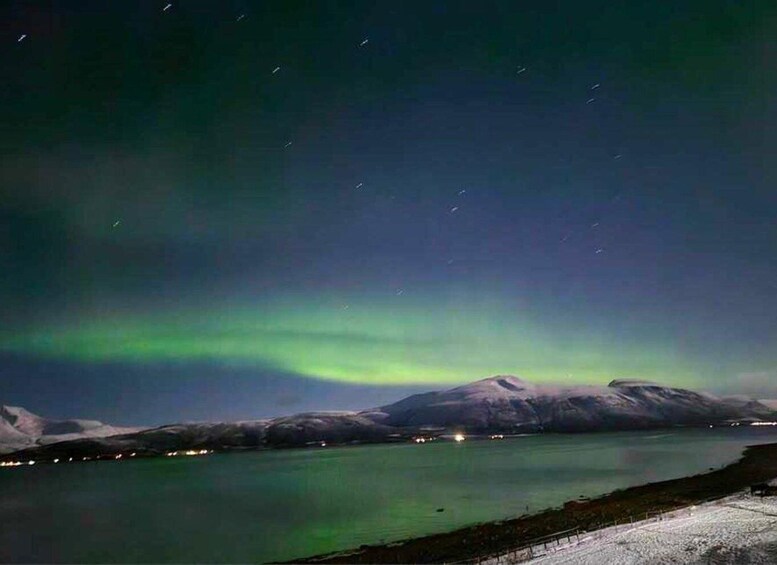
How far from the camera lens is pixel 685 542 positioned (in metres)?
34.2

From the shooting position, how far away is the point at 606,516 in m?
52.7

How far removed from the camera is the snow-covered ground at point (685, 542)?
30.5 meters

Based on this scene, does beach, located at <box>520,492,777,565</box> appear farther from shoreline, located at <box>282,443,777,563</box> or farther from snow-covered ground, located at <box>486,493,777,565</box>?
shoreline, located at <box>282,443,777,563</box>

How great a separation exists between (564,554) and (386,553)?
1697 centimetres

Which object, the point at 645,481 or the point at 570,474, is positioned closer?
the point at 645,481

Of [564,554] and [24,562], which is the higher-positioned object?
[564,554]

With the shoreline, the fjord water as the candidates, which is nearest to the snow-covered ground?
the shoreline

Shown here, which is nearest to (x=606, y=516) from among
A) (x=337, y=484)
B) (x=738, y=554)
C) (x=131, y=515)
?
(x=738, y=554)

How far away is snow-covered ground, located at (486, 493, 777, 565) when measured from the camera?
99.9 feet

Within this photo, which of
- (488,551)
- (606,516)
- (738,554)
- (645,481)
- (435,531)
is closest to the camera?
(738,554)

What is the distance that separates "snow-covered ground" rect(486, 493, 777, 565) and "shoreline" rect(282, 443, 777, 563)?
5374 mm

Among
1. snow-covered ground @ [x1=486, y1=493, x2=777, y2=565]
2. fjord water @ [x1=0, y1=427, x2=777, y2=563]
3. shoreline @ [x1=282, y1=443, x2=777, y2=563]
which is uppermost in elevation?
snow-covered ground @ [x1=486, y1=493, x2=777, y2=565]

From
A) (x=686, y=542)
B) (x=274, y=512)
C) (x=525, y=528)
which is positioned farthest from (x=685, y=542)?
(x=274, y=512)

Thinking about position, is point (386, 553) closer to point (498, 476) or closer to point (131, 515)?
point (131, 515)
